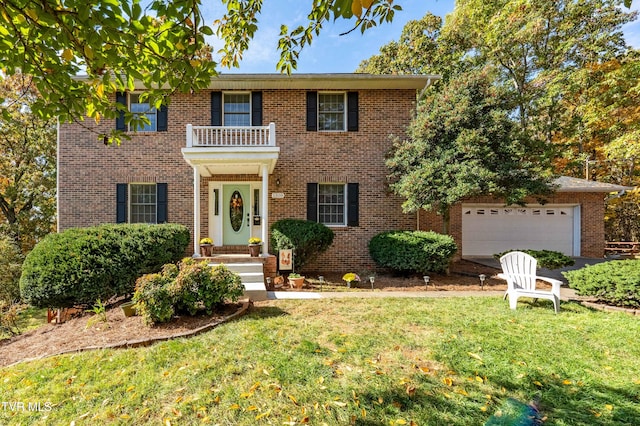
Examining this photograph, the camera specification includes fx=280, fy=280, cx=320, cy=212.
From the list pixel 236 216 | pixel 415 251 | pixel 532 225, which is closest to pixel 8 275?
pixel 236 216

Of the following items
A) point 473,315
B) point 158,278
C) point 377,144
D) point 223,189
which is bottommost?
point 473,315

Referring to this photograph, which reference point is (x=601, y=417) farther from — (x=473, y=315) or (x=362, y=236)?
(x=362, y=236)

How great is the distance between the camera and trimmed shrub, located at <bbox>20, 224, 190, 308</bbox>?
202 inches

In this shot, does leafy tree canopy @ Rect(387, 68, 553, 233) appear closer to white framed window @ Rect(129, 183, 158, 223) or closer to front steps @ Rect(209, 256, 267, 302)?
front steps @ Rect(209, 256, 267, 302)

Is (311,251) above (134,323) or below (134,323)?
above

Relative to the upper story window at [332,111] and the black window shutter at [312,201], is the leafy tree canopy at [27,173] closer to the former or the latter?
the upper story window at [332,111]

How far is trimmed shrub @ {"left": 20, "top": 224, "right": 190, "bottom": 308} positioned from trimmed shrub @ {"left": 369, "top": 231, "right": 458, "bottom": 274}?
6.08 metres

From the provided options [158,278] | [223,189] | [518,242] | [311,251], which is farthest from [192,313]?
[518,242]

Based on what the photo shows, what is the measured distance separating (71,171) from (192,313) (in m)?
8.17

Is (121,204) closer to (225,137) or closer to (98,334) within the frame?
(225,137)

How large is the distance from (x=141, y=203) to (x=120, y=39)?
840cm

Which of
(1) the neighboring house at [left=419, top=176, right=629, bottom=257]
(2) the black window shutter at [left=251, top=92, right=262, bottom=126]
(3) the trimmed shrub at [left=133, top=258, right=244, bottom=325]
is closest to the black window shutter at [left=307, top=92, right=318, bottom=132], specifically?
(2) the black window shutter at [left=251, top=92, right=262, bottom=126]

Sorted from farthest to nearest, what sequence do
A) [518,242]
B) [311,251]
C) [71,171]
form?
[518,242] < [71,171] < [311,251]

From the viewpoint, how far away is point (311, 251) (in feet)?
26.5
